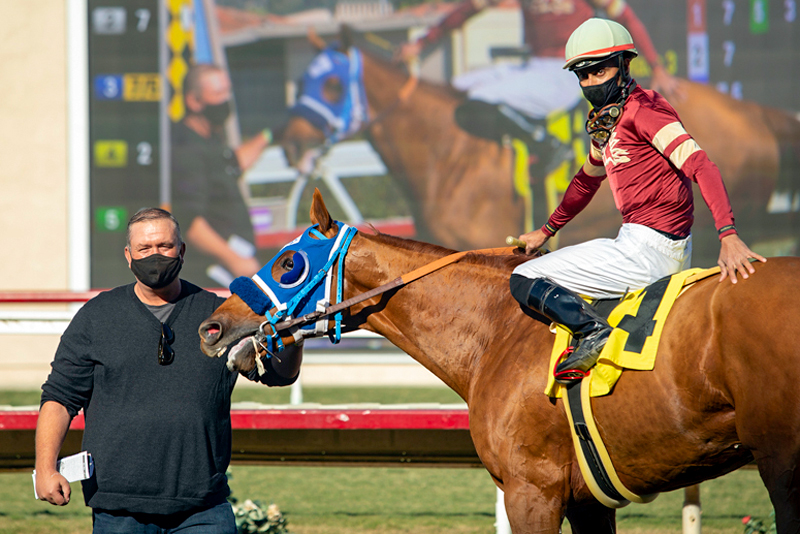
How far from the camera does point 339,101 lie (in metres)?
13.7

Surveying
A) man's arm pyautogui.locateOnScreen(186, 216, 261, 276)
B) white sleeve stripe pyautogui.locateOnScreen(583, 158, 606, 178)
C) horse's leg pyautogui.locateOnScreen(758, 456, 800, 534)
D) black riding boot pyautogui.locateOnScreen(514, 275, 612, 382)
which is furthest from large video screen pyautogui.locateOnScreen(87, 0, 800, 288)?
horse's leg pyautogui.locateOnScreen(758, 456, 800, 534)

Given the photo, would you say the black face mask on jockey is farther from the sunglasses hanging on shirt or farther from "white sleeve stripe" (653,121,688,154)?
the sunglasses hanging on shirt

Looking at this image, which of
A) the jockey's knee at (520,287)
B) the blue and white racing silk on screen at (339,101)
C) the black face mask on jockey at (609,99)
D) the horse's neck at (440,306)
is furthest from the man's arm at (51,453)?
the blue and white racing silk on screen at (339,101)

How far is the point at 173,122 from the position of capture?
13.5 meters

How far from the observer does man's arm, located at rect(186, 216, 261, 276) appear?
523 inches

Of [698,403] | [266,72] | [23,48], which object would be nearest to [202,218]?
[266,72]

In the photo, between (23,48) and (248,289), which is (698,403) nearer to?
(248,289)

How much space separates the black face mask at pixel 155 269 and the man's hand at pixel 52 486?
2.39 ft

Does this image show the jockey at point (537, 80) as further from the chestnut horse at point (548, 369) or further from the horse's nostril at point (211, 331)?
the horse's nostril at point (211, 331)

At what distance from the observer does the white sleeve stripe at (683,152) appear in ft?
8.46

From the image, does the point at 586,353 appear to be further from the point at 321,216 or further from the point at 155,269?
the point at 155,269

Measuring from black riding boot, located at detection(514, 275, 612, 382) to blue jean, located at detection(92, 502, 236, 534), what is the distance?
1.31 metres

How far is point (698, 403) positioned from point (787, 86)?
12933mm

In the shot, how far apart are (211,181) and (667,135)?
11683 mm
